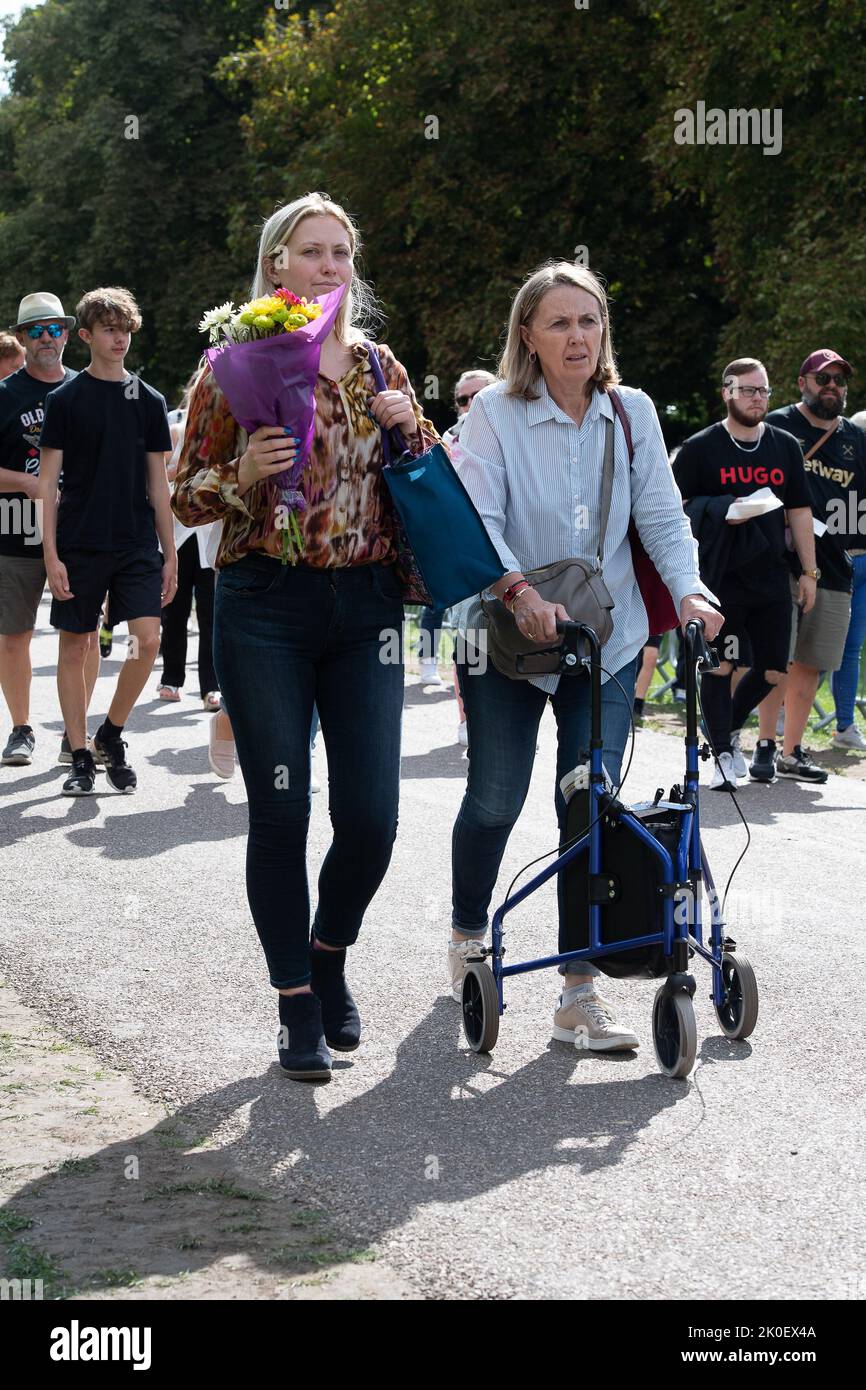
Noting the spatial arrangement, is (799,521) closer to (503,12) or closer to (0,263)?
(503,12)

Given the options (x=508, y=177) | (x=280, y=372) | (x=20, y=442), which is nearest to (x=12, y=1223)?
(x=280, y=372)

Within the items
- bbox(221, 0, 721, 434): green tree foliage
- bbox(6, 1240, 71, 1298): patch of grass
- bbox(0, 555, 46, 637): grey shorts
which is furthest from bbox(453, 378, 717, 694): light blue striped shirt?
bbox(221, 0, 721, 434): green tree foliage

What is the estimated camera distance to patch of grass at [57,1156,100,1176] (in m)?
4.08

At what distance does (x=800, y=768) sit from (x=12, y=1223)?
6.93 m

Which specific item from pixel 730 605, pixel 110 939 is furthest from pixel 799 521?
pixel 110 939

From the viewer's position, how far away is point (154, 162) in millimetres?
39750

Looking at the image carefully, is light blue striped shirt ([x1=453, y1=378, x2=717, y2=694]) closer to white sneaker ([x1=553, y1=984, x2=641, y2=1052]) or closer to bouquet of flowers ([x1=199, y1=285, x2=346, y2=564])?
bouquet of flowers ([x1=199, y1=285, x2=346, y2=564])

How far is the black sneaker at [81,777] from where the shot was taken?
888cm

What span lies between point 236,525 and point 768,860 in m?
3.72

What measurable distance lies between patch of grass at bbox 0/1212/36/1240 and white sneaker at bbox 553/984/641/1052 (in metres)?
1.70

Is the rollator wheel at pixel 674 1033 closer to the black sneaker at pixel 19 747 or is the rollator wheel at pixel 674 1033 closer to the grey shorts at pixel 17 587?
the grey shorts at pixel 17 587

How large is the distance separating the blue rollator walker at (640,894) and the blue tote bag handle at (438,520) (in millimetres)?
349

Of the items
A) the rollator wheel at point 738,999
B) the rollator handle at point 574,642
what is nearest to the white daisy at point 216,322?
the rollator handle at point 574,642

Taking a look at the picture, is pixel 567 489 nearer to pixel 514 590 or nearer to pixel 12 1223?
pixel 514 590
